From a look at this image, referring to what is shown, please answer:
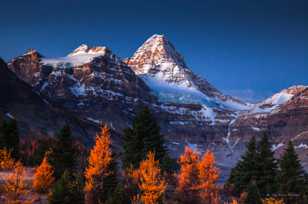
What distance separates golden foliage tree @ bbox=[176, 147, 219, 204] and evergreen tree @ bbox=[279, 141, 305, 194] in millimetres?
7832

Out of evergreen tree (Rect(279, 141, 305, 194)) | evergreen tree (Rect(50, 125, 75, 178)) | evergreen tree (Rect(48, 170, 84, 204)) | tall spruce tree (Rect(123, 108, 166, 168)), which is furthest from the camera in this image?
evergreen tree (Rect(279, 141, 305, 194))

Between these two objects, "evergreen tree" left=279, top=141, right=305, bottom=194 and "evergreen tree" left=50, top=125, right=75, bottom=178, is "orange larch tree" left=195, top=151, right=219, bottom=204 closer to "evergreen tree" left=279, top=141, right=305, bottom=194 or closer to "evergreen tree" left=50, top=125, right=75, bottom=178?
"evergreen tree" left=279, top=141, right=305, bottom=194

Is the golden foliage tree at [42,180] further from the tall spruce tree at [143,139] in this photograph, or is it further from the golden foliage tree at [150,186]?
the tall spruce tree at [143,139]

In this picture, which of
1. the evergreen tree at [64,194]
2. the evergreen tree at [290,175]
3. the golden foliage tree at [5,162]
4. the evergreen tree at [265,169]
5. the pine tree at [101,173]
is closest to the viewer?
the evergreen tree at [64,194]

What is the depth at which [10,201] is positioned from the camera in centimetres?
3769

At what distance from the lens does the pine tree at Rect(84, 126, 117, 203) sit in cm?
4431

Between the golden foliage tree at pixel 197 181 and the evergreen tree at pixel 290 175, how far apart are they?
7.83 metres

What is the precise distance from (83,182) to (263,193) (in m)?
21.4

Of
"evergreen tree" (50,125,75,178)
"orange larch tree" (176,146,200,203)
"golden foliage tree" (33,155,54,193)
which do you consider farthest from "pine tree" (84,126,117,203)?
"orange larch tree" (176,146,200,203)

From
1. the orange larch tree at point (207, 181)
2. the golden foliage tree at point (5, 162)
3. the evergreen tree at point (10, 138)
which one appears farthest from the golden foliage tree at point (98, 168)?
the evergreen tree at point (10, 138)

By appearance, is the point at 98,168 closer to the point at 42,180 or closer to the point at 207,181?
the point at 42,180

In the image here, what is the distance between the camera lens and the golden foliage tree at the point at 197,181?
5162 cm

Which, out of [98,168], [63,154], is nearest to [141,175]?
[98,168]

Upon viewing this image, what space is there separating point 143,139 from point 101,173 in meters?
7.26
